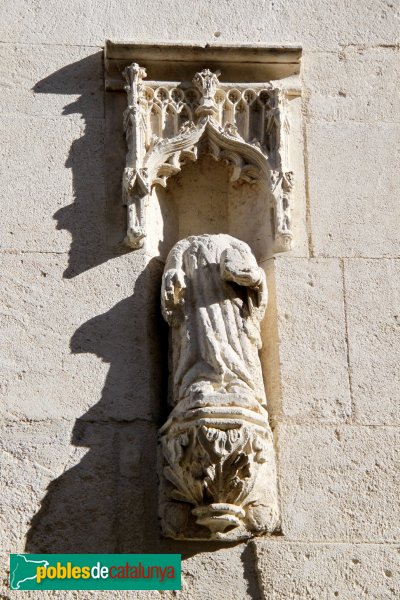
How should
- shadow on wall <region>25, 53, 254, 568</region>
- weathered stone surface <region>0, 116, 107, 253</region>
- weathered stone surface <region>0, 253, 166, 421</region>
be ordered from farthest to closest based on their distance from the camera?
weathered stone surface <region>0, 116, 107, 253</region> → weathered stone surface <region>0, 253, 166, 421</region> → shadow on wall <region>25, 53, 254, 568</region>

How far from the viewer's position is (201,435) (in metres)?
6.07

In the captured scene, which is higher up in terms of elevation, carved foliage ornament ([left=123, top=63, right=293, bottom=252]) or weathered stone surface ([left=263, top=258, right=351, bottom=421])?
carved foliage ornament ([left=123, top=63, right=293, bottom=252])

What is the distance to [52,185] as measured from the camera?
691cm

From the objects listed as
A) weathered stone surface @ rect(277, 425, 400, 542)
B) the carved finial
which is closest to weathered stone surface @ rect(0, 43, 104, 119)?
the carved finial

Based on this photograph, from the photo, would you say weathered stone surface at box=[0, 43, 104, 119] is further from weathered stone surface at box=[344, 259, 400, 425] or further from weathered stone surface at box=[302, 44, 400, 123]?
weathered stone surface at box=[344, 259, 400, 425]

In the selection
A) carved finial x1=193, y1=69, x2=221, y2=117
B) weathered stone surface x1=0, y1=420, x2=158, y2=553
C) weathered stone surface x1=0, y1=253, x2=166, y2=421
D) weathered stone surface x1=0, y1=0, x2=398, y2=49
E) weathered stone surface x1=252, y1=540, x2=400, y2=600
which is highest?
weathered stone surface x1=0, y1=0, x2=398, y2=49

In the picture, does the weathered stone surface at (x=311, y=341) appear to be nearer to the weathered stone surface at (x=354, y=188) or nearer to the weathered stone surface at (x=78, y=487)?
the weathered stone surface at (x=354, y=188)

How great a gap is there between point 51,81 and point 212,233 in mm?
1085

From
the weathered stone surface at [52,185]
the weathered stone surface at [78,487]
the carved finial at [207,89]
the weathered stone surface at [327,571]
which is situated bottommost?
the weathered stone surface at [327,571]

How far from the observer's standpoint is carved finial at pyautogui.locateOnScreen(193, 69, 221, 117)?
7.02 meters

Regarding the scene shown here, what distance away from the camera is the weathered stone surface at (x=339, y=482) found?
20.6 ft

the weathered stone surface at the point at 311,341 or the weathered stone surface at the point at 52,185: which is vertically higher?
the weathered stone surface at the point at 52,185

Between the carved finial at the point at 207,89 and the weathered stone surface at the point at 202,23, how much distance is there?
10.6 inches

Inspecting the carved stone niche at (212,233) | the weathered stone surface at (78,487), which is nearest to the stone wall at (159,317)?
the weathered stone surface at (78,487)
